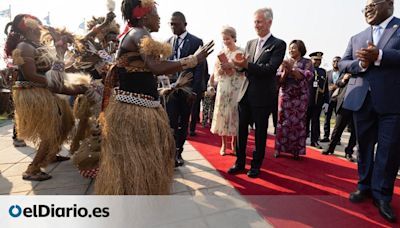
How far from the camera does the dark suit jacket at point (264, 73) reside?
11.5 feet

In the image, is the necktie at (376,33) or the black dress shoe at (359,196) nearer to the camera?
the necktie at (376,33)

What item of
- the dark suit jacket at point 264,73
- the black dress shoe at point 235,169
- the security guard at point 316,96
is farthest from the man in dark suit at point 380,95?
the security guard at point 316,96

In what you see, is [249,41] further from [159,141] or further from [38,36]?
[38,36]

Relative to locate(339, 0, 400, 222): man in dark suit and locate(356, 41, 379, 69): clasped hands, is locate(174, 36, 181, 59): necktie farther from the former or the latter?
locate(356, 41, 379, 69): clasped hands

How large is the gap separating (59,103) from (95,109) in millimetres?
412

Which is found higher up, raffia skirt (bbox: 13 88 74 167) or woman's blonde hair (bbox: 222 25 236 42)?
woman's blonde hair (bbox: 222 25 236 42)

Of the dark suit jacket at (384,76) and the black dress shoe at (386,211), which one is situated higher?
the dark suit jacket at (384,76)

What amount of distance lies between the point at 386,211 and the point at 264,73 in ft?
5.96

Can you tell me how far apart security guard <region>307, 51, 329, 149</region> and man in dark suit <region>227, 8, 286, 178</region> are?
2806mm

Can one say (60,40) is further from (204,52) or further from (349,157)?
(349,157)

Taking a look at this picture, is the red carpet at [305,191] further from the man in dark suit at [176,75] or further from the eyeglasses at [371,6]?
the eyeglasses at [371,6]

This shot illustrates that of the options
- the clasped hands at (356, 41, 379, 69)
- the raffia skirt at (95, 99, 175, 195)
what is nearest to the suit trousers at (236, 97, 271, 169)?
the clasped hands at (356, 41, 379, 69)

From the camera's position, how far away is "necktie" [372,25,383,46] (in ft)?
9.36

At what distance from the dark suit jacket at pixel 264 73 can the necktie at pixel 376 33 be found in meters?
0.96
